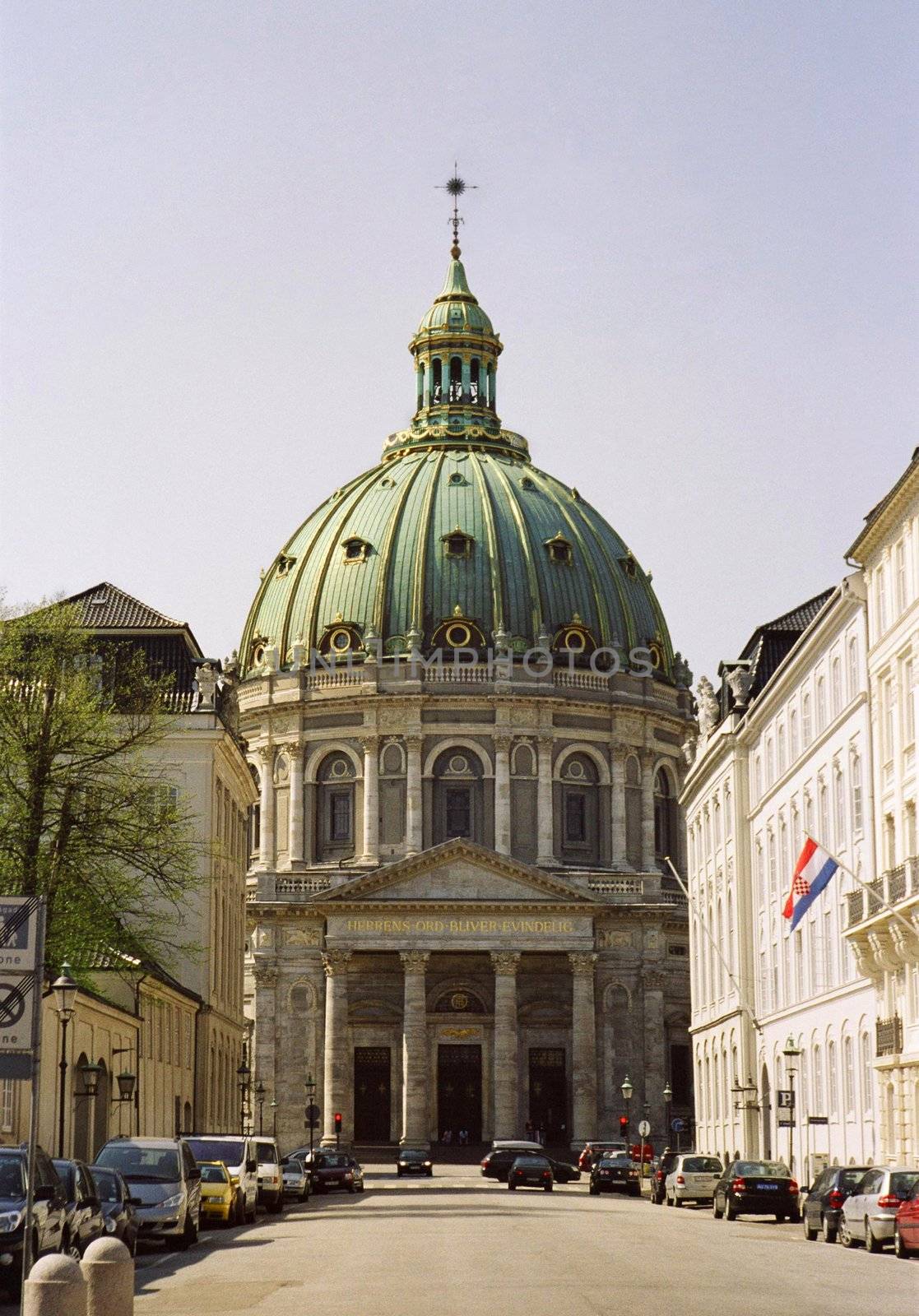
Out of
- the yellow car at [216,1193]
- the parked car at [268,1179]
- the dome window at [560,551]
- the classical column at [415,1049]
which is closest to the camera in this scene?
the yellow car at [216,1193]

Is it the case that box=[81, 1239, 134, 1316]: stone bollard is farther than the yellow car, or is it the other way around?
the yellow car

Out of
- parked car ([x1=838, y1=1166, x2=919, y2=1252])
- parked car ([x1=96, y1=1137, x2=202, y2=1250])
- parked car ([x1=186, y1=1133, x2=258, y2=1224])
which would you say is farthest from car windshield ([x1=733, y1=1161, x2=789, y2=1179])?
parked car ([x1=96, y1=1137, x2=202, y2=1250])

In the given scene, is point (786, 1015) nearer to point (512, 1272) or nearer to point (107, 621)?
point (107, 621)

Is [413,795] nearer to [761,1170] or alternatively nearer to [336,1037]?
[336,1037]

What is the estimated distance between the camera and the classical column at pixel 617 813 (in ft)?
372

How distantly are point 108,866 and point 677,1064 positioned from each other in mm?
66614

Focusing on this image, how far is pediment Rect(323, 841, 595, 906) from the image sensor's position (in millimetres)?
101688

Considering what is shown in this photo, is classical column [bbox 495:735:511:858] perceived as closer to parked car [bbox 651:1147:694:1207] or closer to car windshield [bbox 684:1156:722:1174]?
parked car [bbox 651:1147:694:1207]

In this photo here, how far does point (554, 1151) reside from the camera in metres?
97.1

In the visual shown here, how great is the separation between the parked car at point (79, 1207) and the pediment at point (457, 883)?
7422 centimetres

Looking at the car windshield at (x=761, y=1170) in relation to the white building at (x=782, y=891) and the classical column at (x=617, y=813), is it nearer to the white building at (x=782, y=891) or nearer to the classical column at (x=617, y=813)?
the white building at (x=782, y=891)

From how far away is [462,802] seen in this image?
114000mm

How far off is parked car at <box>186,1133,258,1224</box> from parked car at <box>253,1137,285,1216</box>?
335 cm

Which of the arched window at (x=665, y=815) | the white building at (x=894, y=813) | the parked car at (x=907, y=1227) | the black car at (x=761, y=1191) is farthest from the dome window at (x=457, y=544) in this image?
the parked car at (x=907, y=1227)
